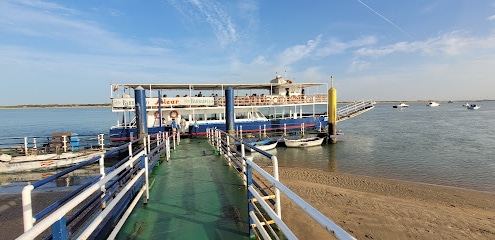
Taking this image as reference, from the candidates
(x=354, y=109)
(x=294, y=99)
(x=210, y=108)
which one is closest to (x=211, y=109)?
(x=210, y=108)

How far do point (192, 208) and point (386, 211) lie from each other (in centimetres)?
728

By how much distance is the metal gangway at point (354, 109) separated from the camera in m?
31.1

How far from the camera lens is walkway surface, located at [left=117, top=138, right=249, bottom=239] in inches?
168

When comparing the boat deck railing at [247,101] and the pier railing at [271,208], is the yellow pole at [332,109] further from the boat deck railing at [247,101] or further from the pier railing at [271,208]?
the pier railing at [271,208]

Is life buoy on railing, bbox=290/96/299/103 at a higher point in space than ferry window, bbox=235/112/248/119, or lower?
higher

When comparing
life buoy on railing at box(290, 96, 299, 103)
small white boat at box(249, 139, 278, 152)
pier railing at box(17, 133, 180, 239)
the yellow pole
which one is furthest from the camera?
life buoy on railing at box(290, 96, 299, 103)

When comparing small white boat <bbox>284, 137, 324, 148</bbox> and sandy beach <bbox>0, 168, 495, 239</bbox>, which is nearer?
sandy beach <bbox>0, 168, 495, 239</bbox>

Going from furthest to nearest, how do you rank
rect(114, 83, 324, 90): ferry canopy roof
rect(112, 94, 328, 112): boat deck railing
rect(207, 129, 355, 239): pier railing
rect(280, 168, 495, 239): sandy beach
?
1. rect(114, 83, 324, 90): ferry canopy roof
2. rect(112, 94, 328, 112): boat deck railing
3. rect(280, 168, 495, 239): sandy beach
4. rect(207, 129, 355, 239): pier railing

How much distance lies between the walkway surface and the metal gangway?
2536 centimetres

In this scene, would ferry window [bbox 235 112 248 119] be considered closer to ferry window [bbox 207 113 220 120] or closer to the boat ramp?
ferry window [bbox 207 113 220 120]

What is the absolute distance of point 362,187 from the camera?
541 inches

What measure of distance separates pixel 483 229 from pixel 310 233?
606cm

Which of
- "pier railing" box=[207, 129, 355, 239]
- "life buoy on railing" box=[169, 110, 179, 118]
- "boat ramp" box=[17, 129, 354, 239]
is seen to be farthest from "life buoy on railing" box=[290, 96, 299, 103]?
"boat ramp" box=[17, 129, 354, 239]

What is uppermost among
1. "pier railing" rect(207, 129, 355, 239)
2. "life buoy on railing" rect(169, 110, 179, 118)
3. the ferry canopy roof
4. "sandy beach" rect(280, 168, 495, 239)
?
the ferry canopy roof
